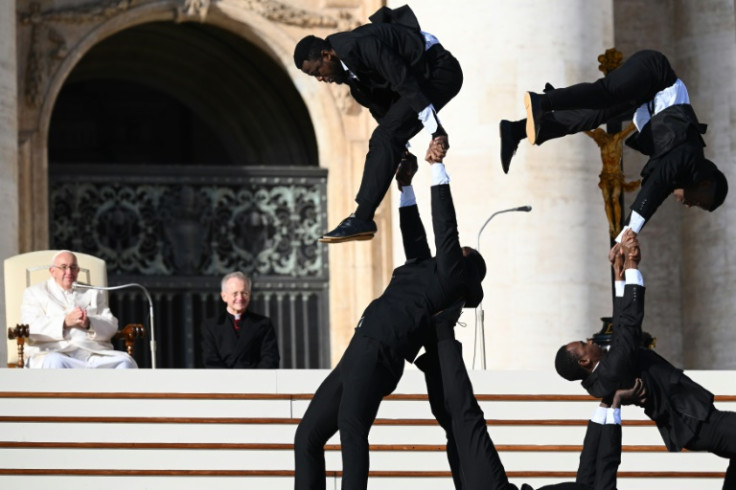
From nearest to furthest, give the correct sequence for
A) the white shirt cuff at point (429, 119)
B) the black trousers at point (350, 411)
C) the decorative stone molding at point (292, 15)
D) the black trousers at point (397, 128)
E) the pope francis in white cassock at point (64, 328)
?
the black trousers at point (350, 411)
the white shirt cuff at point (429, 119)
the black trousers at point (397, 128)
the pope francis in white cassock at point (64, 328)
the decorative stone molding at point (292, 15)

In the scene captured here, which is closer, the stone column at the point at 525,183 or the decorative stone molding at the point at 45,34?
the stone column at the point at 525,183

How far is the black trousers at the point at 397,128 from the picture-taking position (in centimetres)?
923

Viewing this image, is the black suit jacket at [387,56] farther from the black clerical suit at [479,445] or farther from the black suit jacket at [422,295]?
the black clerical suit at [479,445]

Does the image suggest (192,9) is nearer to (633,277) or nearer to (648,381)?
(633,277)

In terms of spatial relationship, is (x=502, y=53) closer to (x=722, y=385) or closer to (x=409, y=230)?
(x=722, y=385)

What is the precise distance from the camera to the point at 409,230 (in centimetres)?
890

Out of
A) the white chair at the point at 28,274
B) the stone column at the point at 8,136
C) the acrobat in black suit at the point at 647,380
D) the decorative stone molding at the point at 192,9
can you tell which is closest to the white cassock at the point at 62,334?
the white chair at the point at 28,274

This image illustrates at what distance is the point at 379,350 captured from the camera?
850 centimetres

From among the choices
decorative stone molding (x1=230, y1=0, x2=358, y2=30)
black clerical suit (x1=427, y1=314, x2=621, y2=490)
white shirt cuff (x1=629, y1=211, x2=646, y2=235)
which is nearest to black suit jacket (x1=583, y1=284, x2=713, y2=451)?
black clerical suit (x1=427, y1=314, x2=621, y2=490)

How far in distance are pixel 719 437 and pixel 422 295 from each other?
139cm

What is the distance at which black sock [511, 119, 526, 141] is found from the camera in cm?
970

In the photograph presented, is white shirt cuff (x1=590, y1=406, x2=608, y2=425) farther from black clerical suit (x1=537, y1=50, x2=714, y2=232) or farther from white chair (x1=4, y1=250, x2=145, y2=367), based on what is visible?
white chair (x1=4, y1=250, x2=145, y2=367)

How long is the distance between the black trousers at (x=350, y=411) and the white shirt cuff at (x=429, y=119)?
0.98 metres

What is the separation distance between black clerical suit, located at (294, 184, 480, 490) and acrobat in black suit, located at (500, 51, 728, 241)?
2.86ft
